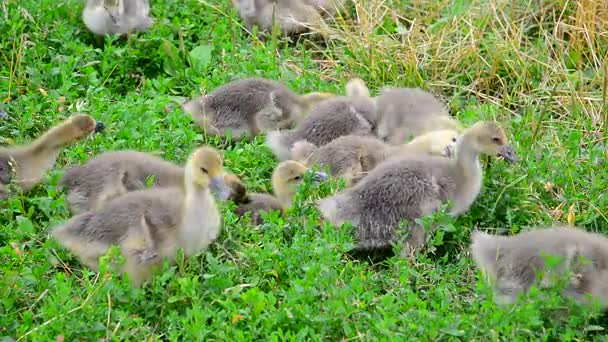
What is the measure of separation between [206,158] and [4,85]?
239 centimetres

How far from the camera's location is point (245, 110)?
612 centimetres

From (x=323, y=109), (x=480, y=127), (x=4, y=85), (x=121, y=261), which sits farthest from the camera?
(x=4, y=85)

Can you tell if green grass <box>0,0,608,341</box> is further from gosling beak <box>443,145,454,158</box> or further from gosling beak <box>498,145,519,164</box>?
gosling beak <box>443,145,454,158</box>

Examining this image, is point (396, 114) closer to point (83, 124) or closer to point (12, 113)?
point (83, 124)

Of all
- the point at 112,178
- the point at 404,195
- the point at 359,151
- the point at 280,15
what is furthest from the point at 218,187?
the point at 280,15

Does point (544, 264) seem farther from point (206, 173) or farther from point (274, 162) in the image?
point (274, 162)

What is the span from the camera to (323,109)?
19.5 ft

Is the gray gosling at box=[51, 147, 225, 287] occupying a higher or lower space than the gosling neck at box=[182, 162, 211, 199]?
lower

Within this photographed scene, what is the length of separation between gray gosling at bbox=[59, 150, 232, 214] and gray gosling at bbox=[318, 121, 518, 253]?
0.61 m

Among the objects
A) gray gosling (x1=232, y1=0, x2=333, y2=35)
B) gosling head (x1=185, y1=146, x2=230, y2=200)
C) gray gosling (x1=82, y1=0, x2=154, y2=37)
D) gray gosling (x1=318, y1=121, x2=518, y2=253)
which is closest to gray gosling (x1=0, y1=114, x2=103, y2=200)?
gosling head (x1=185, y1=146, x2=230, y2=200)

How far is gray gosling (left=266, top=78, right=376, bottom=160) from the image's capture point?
19.1 ft

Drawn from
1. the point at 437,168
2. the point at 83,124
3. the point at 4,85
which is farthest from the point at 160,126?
the point at 437,168

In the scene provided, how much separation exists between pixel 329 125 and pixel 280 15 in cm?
194

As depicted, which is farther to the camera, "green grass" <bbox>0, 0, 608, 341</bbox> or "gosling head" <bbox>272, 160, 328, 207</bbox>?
"gosling head" <bbox>272, 160, 328, 207</bbox>
